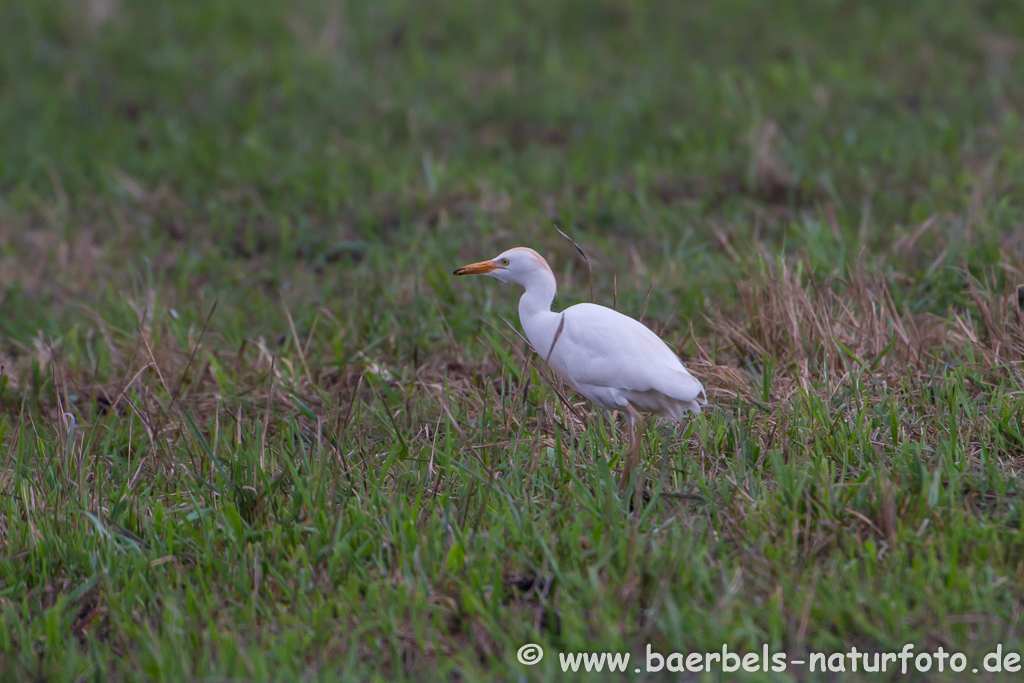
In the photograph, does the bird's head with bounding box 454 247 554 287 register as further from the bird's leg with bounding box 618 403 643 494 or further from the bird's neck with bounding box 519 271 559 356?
the bird's leg with bounding box 618 403 643 494

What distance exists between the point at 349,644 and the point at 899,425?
2.01 m

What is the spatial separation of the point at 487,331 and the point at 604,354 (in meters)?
1.35

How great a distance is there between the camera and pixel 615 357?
3.35m

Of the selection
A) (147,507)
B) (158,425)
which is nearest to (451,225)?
(158,425)

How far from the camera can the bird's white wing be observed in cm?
331

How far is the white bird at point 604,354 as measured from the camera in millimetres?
3316

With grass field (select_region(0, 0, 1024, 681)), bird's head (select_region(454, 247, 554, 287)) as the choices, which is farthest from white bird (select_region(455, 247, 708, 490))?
grass field (select_region(0, 0, 1024, 681))

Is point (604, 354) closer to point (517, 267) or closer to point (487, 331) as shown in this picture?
point (517, 267)

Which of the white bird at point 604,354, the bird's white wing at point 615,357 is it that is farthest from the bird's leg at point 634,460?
the bird's white wing at point 615,357

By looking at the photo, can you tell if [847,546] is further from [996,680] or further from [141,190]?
[141,190]

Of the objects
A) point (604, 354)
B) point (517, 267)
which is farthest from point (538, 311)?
point (604, 354)

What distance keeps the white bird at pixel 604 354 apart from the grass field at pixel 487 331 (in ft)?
0.43

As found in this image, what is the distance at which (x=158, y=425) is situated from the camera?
366 cm

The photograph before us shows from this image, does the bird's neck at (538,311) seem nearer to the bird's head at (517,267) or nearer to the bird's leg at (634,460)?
the bird's head at (517,267)
